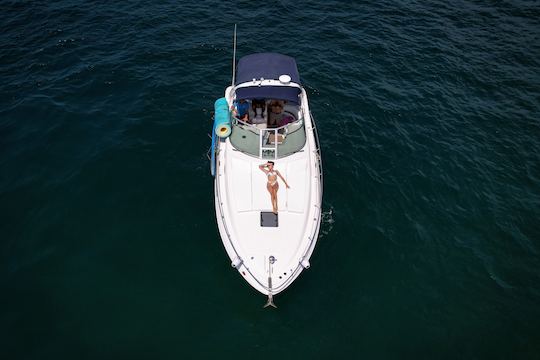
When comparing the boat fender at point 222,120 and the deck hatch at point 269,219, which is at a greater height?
the boat fender at point 222,120

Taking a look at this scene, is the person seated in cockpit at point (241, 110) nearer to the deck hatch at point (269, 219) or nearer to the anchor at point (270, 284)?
the deck hatch at point (269, 219)

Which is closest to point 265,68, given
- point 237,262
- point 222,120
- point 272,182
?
point 222,120

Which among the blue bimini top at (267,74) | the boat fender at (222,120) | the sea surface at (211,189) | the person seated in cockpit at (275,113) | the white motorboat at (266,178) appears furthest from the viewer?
the person seated in cockpit at (275,113)

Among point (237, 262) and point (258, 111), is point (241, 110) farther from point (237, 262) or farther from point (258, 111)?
point (237, 262)

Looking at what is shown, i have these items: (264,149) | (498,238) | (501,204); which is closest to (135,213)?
Answer: (264,149)

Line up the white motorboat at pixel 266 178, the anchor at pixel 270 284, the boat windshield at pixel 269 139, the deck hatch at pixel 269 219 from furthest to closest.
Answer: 1. the boat windshield at pixel 269 139
2. the deck hatch at pixel 269 219
3. the white motorboat at pixel 266 178
4. the anchor at pixel 270 284

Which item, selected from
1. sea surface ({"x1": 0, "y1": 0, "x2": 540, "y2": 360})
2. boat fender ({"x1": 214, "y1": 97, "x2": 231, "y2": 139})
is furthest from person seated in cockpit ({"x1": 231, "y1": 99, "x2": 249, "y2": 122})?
sea surface ({"x1": 0, "y1": 0, "x2": 540, "y2": 360})

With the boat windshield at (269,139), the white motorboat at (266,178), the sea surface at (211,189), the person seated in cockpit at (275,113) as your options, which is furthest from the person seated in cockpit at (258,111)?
the sea surface at (211,189)
